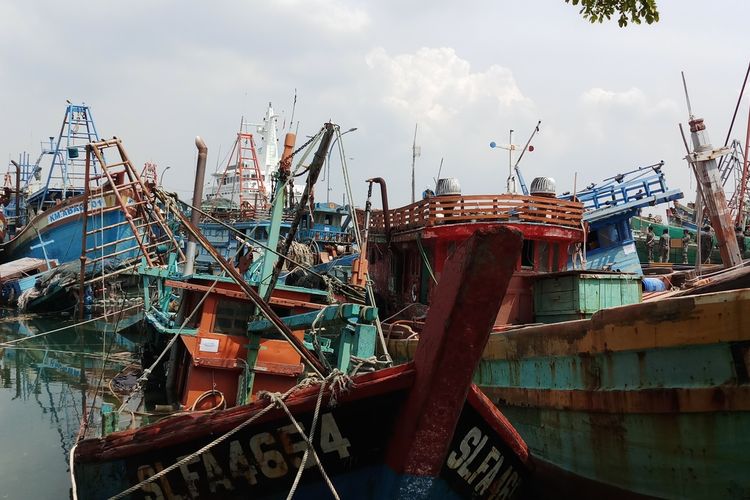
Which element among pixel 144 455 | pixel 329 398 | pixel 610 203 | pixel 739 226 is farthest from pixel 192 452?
pixel 739 226

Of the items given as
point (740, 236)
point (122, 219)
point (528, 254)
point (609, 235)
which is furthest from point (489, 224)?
point (122, 219)

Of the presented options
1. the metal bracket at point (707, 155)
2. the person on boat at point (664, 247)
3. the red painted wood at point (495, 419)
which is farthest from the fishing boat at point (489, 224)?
the person on boat at point (664, 247)

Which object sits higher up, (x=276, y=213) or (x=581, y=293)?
(x=276, y=213)

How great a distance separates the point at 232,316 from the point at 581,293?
5682mm

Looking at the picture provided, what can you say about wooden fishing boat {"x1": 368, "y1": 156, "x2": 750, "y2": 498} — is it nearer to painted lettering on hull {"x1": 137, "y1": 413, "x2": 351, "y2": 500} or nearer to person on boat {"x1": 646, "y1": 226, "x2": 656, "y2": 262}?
painted lettering on hull {"x1": 137, "y1": 413, "x2": 351, "y2": 500}

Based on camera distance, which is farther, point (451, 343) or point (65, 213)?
point (65, 213)

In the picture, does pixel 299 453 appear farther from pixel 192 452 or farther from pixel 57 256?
pixel 57 256

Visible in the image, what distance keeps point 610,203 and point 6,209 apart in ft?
159

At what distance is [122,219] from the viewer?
32969mm

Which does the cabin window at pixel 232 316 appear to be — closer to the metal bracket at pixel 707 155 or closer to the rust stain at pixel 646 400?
the rust stain at pixel 646 400

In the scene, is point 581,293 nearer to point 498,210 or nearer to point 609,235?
point 498,210

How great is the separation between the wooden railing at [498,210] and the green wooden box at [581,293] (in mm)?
1276

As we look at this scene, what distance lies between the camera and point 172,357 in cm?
1258

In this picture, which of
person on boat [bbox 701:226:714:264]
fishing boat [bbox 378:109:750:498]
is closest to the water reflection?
fishing boat [bbox 378:109:750:498]
